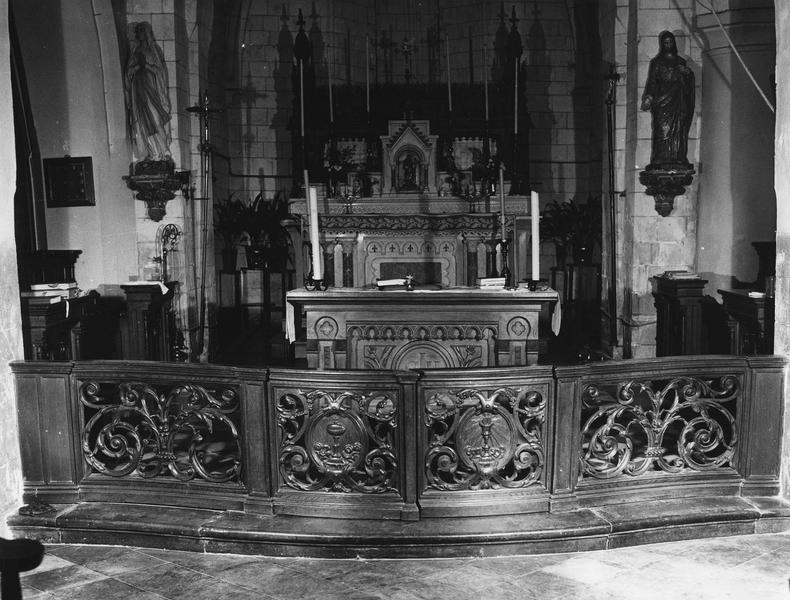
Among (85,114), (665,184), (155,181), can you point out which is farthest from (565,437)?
(85,114)

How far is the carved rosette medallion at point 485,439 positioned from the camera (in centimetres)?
394

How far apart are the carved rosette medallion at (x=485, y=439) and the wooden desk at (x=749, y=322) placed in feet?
8.65

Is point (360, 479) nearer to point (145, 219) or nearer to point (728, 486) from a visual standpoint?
point (728, 486)

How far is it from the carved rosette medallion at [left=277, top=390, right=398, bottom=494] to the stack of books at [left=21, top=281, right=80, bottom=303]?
334 cm

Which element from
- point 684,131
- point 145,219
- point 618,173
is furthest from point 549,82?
point 145,219

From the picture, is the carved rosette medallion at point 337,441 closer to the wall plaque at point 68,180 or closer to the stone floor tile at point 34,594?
the stone floor tile at point 34,594

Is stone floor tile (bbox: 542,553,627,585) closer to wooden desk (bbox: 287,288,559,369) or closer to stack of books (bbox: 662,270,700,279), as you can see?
wooden desk (bbox: 287,288,559,369)

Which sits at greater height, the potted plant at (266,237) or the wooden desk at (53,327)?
the potted plant at (266,237)

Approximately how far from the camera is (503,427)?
4.01 m

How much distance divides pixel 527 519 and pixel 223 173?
9100 millimetres

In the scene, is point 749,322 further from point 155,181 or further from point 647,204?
point 155,181

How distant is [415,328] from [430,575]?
2.87 m

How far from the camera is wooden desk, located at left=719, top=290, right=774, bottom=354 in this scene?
237 inches

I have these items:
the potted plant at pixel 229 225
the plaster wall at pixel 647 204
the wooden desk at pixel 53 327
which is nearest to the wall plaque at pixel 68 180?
the wooden desk at pixel 53 327
